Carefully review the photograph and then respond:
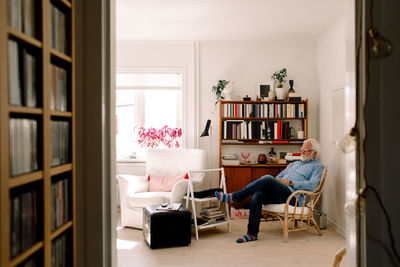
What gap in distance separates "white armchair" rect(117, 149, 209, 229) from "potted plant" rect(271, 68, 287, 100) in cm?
150

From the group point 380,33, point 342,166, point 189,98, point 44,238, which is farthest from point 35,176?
point 189,98

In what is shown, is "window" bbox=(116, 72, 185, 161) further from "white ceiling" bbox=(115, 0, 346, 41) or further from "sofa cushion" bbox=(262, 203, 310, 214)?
"sofa cushion" bbox=(262, 203, 310, 214)

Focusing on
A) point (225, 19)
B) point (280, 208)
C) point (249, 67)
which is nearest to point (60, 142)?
point (280, 208)

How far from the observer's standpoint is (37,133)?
1.34 m

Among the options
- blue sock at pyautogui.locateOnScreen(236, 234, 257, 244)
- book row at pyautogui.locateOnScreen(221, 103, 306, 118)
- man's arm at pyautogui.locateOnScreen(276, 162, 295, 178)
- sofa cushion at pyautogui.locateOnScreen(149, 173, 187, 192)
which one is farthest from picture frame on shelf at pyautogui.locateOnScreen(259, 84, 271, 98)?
blue sock at pyautogui.locateOnScreen(236, 234, 257, 244)

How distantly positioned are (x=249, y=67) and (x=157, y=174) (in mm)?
2213

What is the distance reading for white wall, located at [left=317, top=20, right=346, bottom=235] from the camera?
4.43 metres

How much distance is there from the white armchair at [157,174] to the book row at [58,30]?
9.85ft

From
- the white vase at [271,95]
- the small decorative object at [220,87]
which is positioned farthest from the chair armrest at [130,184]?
the white vase at [271,95]

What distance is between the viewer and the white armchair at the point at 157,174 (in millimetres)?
4441

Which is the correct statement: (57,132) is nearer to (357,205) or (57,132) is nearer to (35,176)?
(35,176)

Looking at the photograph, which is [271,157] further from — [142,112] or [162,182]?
[142,112]

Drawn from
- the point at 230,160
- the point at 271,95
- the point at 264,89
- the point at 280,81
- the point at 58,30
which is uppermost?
the point at 280,81

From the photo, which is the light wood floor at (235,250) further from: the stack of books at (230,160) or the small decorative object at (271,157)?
the small decorative object at (271,157)
